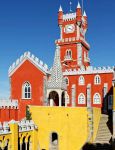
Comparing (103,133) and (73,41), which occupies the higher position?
(73,41)

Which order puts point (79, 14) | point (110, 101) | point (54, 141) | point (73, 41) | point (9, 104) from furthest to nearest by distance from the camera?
point (79, 14), point (73, 41), point (110, 101), point (9, 104), point (54, 141)

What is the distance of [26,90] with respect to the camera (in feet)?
147

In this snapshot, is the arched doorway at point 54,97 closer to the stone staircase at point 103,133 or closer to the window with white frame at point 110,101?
the window with white frame at point 110,101

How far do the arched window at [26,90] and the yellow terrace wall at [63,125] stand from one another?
7.61m

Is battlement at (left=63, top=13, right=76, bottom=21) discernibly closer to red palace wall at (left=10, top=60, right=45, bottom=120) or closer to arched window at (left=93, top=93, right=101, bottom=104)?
red palace wall at (left=10, top=60, right=45, bottom=120)

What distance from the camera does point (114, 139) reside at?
1282 inches

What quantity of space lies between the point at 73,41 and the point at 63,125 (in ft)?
80.5

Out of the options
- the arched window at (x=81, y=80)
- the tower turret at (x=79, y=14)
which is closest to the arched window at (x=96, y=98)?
the arched window at (x=81, y=80)

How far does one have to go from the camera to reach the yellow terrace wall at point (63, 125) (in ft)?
113

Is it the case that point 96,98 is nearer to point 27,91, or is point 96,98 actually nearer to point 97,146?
point 27,91

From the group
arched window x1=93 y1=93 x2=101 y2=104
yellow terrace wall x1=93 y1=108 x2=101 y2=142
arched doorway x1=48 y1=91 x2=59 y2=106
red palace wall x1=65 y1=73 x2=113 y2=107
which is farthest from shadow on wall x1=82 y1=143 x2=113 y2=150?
arched window x1=93 y1=93 x2=101 y2=104

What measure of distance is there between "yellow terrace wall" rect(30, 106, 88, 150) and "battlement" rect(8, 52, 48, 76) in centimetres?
849

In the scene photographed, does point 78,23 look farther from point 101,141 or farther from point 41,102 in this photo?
point 101,141

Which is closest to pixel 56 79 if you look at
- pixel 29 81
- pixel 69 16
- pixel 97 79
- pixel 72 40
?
→ pixel 29 81
